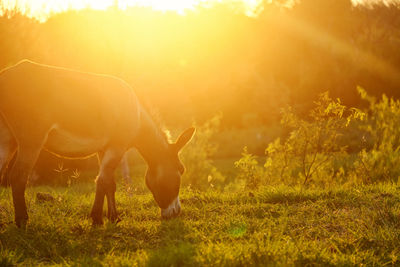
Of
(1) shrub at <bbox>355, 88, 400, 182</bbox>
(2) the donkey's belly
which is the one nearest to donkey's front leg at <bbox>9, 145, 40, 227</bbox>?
(2) the donkey's belly

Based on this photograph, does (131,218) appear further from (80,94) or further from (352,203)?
(352,203)

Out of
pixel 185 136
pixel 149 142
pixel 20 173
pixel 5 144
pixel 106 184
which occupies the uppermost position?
pixel 185 136

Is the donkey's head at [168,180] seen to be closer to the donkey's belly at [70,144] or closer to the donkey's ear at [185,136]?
the donkey's ear at [185,136]

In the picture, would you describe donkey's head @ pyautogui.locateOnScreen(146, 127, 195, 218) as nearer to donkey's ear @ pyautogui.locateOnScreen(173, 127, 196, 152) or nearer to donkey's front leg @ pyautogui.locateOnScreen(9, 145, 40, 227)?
donkey's ear @ pyautogui.locateOnScreen(173, 127, 196, 152)

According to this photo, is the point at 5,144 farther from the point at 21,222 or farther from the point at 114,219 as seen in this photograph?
the point at 114,219

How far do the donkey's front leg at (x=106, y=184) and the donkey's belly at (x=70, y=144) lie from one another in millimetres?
214

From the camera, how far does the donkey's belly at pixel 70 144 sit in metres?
6.24

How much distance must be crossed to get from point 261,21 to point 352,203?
25.8 m

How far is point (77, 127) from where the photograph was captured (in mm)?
6281

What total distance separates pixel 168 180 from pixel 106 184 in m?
0.90

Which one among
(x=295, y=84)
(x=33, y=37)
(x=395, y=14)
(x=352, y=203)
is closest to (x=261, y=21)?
(x=295, y=84)

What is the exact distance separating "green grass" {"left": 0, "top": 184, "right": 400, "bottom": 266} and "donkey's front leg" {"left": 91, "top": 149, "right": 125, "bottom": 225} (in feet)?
0.68

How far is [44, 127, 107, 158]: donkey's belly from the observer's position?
20.5 feet

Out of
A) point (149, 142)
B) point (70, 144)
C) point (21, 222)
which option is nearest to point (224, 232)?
point (149, 142)
